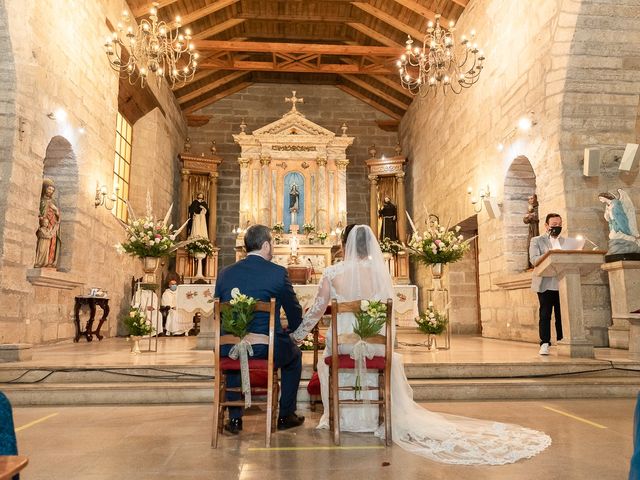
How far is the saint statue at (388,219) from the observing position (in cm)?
1370

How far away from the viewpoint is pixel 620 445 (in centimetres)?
285

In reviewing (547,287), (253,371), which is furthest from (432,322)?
(253,371)

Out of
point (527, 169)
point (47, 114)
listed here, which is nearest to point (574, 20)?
point (527, 169)

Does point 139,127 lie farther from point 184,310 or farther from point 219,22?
point 184,310

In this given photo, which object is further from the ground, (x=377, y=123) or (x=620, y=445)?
(x=377, y=123)

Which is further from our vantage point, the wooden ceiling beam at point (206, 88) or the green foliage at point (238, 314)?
the wooden ceiling beam at point (206, 88)

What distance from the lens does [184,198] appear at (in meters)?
13.7

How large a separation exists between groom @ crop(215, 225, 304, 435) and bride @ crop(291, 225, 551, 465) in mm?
151

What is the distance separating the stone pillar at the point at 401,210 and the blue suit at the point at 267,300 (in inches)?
397

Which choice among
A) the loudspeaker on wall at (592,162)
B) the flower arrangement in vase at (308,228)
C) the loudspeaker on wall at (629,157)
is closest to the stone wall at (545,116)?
the loudspeaker on wall at (592,162)

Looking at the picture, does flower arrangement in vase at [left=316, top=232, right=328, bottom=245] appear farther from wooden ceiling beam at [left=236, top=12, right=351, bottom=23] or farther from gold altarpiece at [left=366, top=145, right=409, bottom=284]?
wooden ceiling beam at [left=236, top=12, right=351, bottom=23]

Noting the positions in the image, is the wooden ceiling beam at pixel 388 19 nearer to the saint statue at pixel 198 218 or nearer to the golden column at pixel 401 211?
the golden column at pixel 401 211

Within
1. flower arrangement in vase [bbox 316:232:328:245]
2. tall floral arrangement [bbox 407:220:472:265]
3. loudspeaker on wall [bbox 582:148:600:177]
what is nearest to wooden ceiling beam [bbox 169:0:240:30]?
flower arrangement in vase [bbox 316:232:328:245]

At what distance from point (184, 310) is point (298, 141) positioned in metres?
8.02
